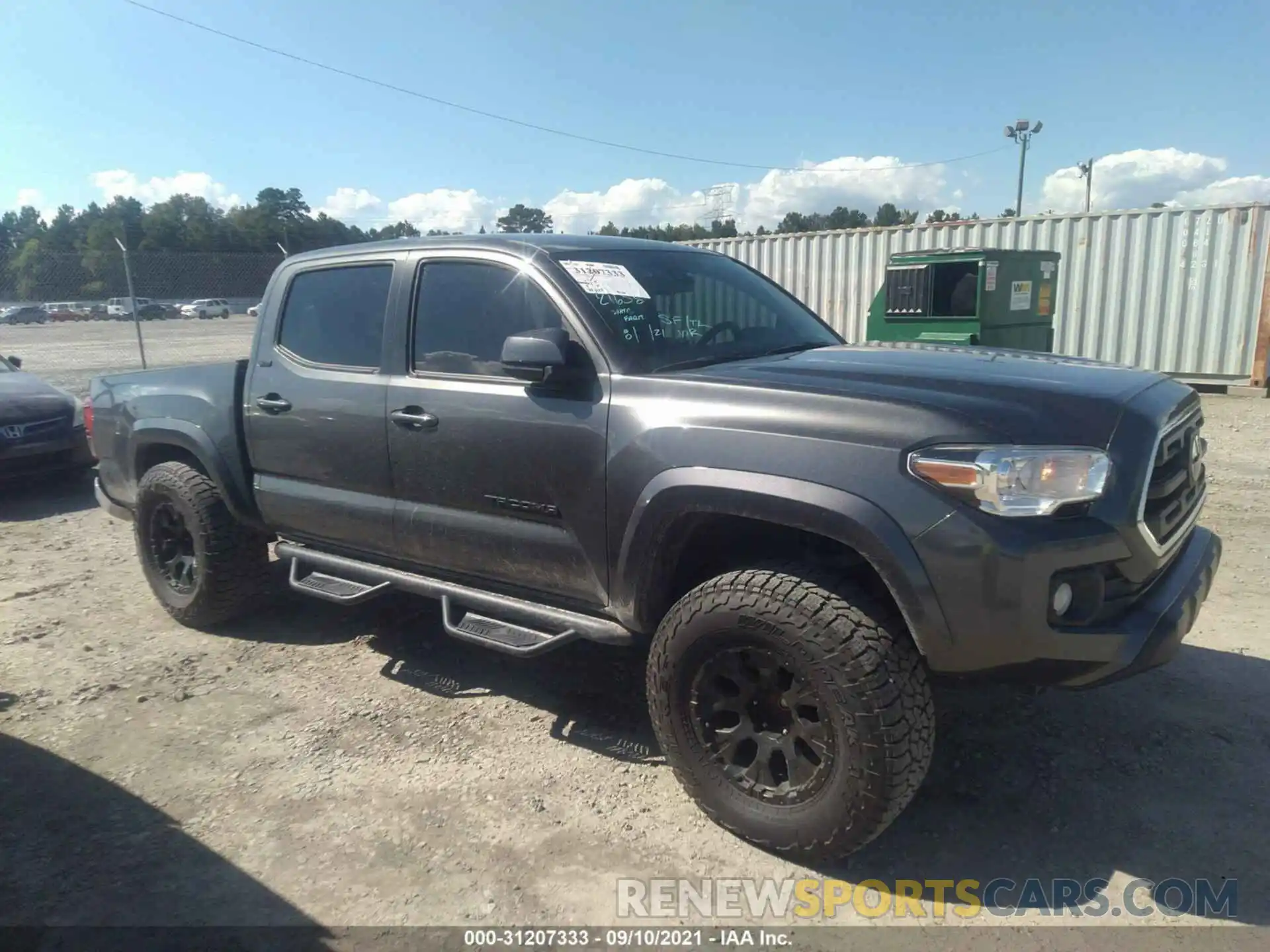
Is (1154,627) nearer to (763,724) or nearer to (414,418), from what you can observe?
(763,724)

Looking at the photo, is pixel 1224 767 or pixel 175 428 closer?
pixel 1224 767

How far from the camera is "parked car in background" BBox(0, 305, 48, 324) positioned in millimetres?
21286

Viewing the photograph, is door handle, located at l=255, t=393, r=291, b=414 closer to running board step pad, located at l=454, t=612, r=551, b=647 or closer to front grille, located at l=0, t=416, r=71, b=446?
running board step pad, located at l=454, t=612, r=551, b=647

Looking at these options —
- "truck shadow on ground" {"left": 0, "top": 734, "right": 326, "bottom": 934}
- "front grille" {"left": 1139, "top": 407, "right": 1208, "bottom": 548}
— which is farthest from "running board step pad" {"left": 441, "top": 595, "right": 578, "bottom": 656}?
"front grille" {"left": 1139, "top": 407, "right": 1208, "bottom": 548}

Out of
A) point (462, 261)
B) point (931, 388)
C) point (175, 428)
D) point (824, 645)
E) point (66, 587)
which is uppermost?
point (462, 261)

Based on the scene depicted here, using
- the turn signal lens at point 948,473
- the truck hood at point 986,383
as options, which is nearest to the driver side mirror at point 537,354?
the truck hood at point 986,383

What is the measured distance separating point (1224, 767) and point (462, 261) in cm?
345

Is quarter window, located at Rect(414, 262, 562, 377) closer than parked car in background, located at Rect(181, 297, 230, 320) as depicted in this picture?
Yes

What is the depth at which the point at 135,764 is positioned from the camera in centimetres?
349

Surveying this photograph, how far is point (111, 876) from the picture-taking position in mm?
2812

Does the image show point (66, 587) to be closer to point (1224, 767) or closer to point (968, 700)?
point (968, 700)

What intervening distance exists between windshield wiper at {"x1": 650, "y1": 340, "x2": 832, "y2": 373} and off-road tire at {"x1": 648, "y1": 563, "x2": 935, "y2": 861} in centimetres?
82

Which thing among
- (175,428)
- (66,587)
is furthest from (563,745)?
(66,587)

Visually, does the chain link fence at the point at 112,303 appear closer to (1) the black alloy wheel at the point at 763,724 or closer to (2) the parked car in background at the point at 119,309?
(2) the parked car in background at the point at 119,309
